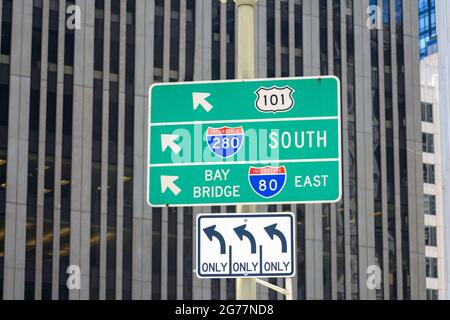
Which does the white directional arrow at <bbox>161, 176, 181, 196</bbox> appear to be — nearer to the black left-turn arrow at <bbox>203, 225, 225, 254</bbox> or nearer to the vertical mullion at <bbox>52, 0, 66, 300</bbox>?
the black left-turn arrow at <bbox>203, 225, 225, 254</bbox>

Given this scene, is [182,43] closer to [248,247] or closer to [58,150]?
[58,150]

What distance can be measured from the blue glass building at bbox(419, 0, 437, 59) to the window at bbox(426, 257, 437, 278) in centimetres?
3502

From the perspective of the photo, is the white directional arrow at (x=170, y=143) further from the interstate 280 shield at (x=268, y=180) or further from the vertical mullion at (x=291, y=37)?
the vertical mullion at (x=291, y=37)

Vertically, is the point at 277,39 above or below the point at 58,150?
above

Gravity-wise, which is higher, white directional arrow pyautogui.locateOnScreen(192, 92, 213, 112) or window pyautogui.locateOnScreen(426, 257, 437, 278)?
white directional arrow pyautogui.locateOnScreen(192, 92, 213, 112)

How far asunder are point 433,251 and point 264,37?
A: 6025cm

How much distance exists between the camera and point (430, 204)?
431ft

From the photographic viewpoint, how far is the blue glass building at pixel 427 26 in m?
156

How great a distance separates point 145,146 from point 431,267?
6515 centimetres

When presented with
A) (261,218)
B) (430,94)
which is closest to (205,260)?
(261,218)

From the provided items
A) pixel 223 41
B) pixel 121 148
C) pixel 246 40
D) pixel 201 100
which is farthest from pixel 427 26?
pixel 201 100

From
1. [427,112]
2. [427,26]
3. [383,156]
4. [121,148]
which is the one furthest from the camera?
[427,26]

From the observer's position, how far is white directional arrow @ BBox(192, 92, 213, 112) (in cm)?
1284

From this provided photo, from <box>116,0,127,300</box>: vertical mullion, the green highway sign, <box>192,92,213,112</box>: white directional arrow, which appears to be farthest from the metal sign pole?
<box>116,0,127,300</box>: vertical mullion
